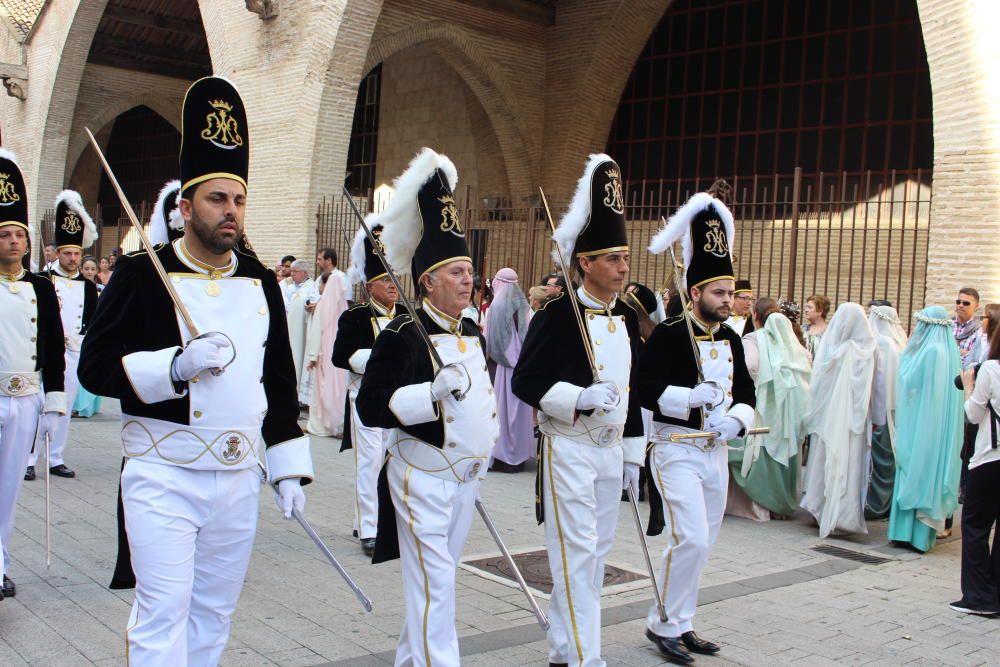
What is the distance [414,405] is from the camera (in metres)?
3.78

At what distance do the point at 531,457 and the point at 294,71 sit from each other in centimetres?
928

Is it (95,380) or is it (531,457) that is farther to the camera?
(531,457)

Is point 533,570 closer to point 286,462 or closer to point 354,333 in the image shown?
point 354,333

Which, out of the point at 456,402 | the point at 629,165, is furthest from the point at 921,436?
the point at 629,165

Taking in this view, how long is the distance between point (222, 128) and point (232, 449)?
1.17 meters

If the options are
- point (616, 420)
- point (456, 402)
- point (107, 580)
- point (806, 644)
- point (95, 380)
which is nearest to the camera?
point (95, 380)

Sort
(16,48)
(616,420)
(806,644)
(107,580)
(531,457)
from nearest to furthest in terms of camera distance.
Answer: (616,420) → (806,644) → (107,580) → (531,457) → (16,48)

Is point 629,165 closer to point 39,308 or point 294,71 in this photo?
point 294,71

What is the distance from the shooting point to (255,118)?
706 inches

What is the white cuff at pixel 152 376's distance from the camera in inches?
127

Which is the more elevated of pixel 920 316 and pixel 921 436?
pixel 920 316

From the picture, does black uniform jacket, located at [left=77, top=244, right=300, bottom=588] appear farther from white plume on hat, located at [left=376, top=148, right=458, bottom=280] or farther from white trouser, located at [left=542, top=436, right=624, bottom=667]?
white trouser, located at [left=542, top=436, right=624, bottom=667]

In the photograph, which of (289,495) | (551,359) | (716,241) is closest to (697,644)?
(551,359)

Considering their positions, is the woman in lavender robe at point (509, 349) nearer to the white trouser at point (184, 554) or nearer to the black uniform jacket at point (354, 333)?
the black uniform jacket at point (354, 333)
